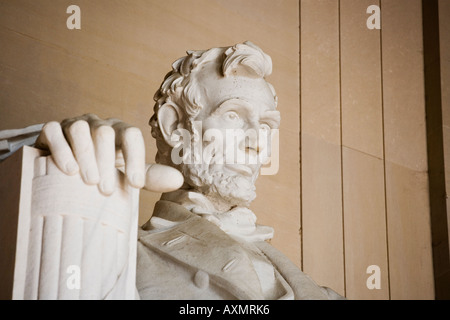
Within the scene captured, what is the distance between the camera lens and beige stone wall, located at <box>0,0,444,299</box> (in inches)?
191

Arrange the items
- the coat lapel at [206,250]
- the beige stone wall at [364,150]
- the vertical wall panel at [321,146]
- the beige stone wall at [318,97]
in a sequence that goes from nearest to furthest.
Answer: the coat lapel at [206,250] → the beige stone wall at [318,97] → the vertical wall panel at [321,146] → the beige stone wall at [364,150]

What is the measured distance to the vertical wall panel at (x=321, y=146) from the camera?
5.52 m

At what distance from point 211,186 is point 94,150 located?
106 cm

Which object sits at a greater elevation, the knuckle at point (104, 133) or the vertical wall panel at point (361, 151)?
the vertical wall panel at point (361, 151)

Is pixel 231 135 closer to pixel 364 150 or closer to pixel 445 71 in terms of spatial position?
pixel 364 150

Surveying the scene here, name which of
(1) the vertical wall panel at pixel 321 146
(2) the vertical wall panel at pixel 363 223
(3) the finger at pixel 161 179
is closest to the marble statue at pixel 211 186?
(3) the finger at pixel 161 179

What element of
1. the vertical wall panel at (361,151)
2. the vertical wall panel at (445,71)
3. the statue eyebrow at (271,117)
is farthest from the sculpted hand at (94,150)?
the vertical wall panel at (445,71)

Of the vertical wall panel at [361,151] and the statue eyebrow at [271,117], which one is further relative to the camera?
the vertical wall panel at [361,151]

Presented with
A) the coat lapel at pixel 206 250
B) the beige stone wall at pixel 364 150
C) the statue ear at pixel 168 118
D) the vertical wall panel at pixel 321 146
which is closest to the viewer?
the coat lapel at pixel 206 250

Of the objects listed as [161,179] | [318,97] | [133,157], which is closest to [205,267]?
[161,179]

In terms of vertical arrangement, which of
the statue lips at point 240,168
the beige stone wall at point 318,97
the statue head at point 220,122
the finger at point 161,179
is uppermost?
the beige stone wall at point 318,97

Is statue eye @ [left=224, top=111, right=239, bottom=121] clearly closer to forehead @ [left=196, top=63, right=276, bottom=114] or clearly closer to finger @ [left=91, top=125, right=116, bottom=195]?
forehead @ [left=196, top=63, right=276, bottom=114]

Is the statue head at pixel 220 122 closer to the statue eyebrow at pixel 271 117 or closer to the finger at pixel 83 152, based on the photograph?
the statue eyebrow at pixel 271 117

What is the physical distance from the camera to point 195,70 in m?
3.68
